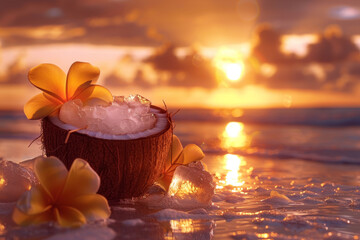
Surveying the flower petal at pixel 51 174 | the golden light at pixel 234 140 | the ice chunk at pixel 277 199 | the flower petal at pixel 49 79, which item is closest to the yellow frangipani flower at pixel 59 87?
the flower petal at pixel 49 79

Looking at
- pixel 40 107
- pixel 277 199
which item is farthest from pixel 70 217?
pixel 277 199

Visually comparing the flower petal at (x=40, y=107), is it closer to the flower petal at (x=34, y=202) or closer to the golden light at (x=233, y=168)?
the flower petal at (x=34, y=202)

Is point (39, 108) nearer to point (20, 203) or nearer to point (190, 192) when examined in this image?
point (20, 203)

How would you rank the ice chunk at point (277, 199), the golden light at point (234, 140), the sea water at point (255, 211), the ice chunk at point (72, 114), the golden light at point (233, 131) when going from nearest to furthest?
the sea water at point (255, 211), the ice chunk at point (72, 114), the ice chunk at point (277, 199), the golden light at point (234, 140), the golden light at point (233, 131)

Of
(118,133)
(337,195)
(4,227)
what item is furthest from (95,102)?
(337,195)

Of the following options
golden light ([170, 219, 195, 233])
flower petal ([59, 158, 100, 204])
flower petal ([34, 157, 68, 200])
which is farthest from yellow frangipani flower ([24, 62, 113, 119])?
golden light ([170, 219, 195, 233])

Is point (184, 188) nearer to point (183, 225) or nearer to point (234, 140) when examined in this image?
point (183, 225)
